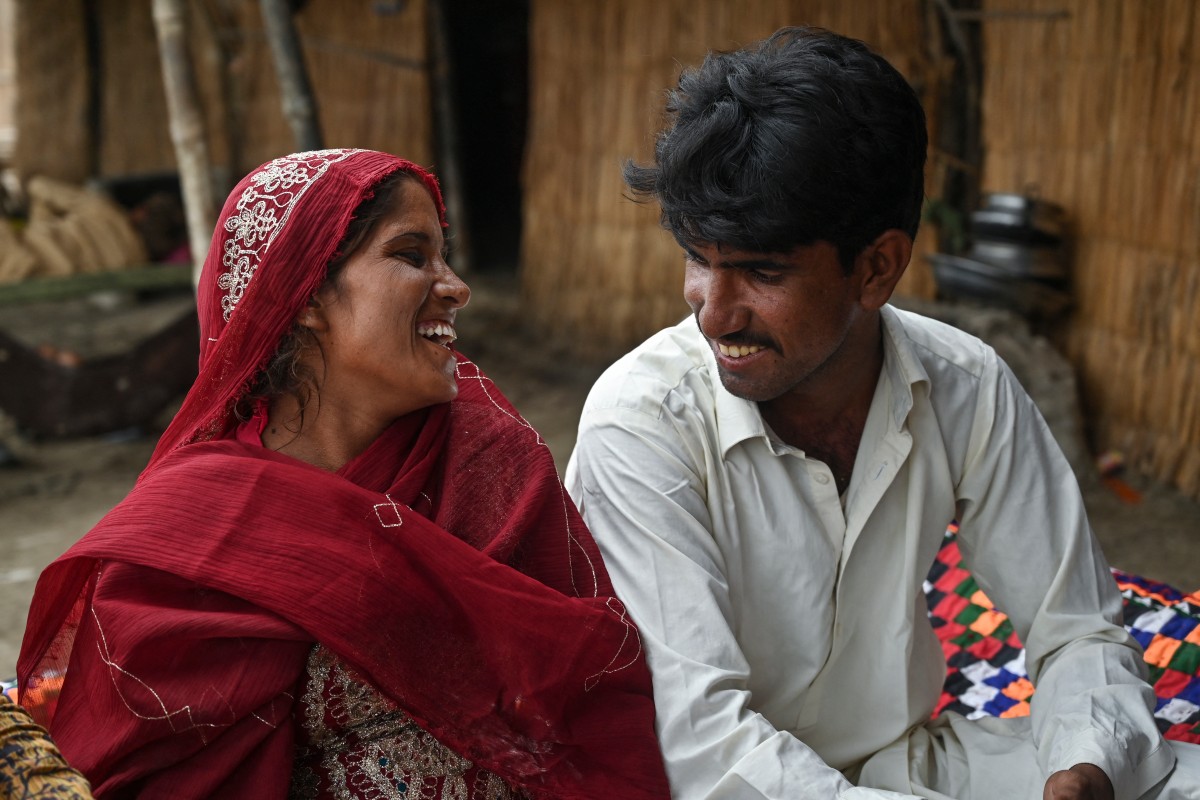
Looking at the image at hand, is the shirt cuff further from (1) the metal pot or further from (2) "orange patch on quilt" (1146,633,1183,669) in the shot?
(1) the metal pot

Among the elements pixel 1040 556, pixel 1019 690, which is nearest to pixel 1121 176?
pixel 1019 690

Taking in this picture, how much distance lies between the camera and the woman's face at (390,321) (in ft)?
6.40

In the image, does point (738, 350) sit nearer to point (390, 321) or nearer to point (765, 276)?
point (765, 276)

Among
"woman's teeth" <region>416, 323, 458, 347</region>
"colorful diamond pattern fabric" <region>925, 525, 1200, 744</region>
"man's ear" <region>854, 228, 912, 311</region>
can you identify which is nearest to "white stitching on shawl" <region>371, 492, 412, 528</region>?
"woman's teeth" <region>416, 323, 458, 347</region>

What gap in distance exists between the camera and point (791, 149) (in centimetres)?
194

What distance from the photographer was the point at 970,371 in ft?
7.42

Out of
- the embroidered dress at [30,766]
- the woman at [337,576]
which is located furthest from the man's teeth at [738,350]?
the embroidered dress at [30,766]

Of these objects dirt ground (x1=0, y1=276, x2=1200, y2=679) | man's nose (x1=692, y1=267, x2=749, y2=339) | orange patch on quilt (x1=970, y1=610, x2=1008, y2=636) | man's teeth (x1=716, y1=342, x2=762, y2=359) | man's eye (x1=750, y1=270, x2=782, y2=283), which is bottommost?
dirt ground (x1=0, y1=276, x2=1200, y2=679)

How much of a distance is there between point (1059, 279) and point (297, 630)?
443 cm

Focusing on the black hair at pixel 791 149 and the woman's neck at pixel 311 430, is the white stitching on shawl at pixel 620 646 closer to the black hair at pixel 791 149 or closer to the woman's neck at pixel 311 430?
the woman's neck at pixel 311 430

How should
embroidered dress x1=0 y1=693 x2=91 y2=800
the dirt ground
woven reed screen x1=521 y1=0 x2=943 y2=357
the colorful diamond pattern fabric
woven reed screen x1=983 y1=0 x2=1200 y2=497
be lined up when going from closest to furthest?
embroidered dress x1=0 y1=693 x2=91 y2=800 < the colorful diamond pattern fabric < the dirt ground < woven reed screen x1=983 y1=0 x2=1200 y2=497 < woven reed screen x1=521 y1=0 x2=943 y2=357

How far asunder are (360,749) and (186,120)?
4.93 metres

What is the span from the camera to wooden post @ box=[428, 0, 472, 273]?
881 cm

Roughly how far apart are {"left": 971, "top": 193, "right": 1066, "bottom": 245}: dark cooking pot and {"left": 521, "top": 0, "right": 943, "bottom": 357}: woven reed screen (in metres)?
1.52
